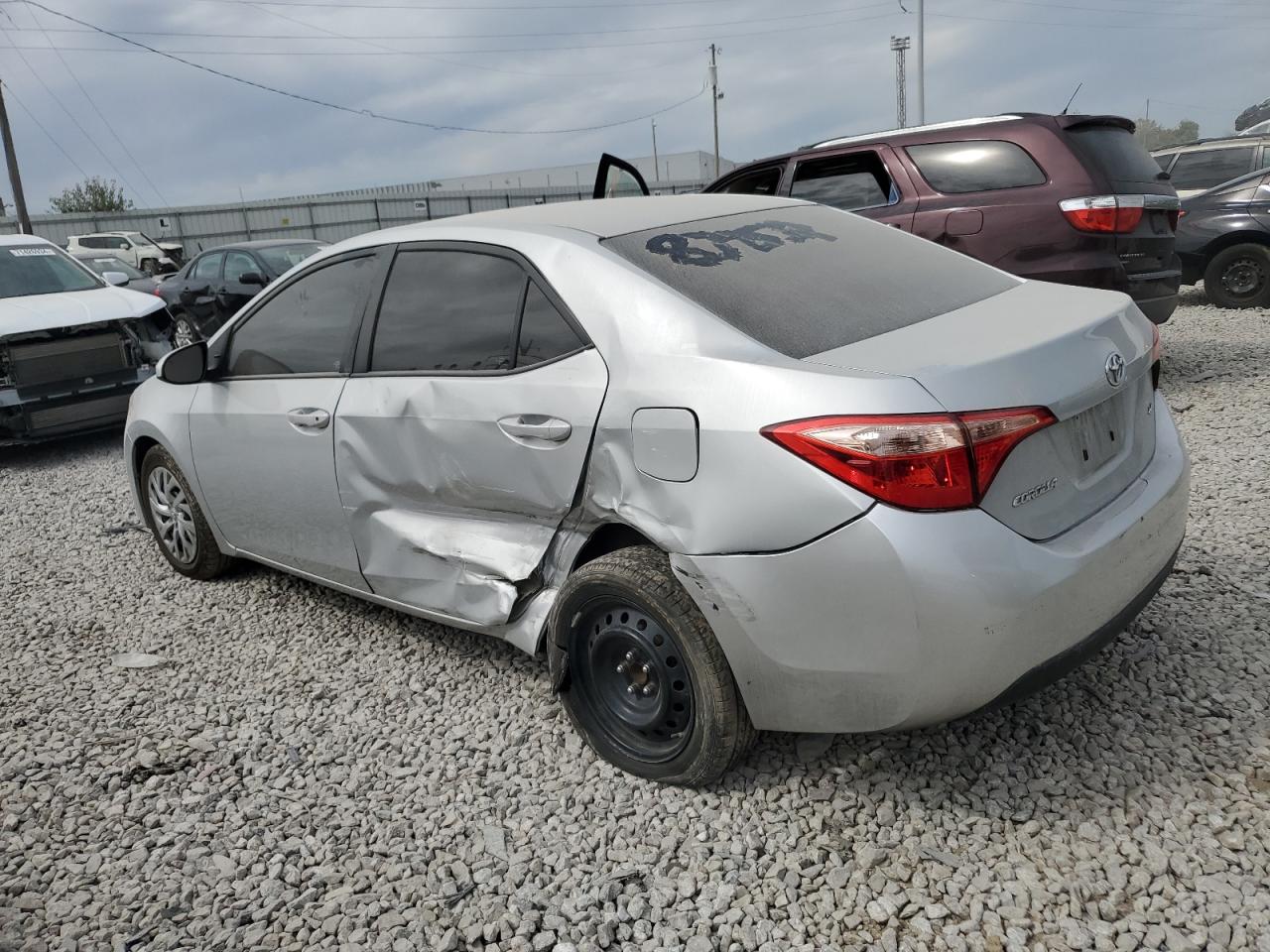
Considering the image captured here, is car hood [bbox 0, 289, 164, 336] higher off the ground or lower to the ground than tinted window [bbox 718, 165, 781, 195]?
lower

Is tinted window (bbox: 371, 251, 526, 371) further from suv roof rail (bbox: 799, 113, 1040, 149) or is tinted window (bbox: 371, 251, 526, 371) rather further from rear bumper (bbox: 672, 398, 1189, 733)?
suv roof rail (bbox: 799, 113, 1040, 149)

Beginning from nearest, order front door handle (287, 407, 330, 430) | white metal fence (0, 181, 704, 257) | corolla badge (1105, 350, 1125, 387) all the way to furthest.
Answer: corolla badge (1105, 350, 1125, 387), front door handle (287, 407, 330, 430), white metal fence (0, 181, 704, 257)

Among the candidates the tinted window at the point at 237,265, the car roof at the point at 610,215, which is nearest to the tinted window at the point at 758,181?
the car roof at the point at 610,215

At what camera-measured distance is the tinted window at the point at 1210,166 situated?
39.1 feet

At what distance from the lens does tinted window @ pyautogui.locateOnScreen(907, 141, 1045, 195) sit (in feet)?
19.9

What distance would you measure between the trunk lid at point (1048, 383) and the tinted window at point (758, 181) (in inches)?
186

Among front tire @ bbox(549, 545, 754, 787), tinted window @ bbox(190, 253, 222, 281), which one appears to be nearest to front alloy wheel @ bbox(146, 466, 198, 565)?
front tire @ bbox(549, 545, 754, 787)

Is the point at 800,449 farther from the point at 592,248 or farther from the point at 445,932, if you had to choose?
the point at 445,932

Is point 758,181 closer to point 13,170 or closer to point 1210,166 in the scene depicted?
point 1210,166

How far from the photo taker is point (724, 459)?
2.35 meters

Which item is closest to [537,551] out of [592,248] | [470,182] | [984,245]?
[592,248]

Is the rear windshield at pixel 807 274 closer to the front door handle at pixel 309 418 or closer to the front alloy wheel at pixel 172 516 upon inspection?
the front door handle at pixel 309 418

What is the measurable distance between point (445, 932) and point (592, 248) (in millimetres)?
1838

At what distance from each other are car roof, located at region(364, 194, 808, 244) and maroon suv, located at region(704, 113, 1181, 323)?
298 cm
